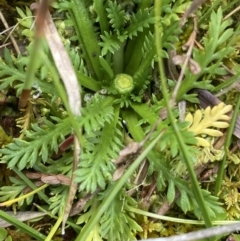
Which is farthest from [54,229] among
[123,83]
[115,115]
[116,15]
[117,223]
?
[116,15]

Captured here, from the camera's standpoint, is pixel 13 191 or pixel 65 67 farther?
pixel 13 191

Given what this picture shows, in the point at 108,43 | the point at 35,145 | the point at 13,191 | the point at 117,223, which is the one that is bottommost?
the point at 117,223

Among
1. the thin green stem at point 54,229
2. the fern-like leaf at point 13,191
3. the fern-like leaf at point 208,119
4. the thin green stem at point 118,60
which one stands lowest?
the thin green stem at point 54,229

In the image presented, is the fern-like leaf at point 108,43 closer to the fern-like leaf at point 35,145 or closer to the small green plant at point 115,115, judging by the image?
the small green plant at point 115,115

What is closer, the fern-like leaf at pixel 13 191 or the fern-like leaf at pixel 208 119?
the fern-like leaf at pixel 208 119

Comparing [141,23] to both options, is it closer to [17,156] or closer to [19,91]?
[19,91]

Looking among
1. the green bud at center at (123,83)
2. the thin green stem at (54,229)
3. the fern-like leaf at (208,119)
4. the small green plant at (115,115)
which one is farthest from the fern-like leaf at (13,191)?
the fern-like leaf at (208,119)

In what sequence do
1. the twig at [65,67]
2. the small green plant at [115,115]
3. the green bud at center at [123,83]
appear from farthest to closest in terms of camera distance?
the green bud at center at [123,83] < the small green plant at [115,115] < the twig at [65,67]

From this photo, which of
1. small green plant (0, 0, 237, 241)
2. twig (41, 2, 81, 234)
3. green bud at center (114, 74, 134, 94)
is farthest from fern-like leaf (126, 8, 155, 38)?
twig (41, 2, 81, 234)

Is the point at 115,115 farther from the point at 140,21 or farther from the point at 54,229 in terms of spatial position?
the point at 54,229

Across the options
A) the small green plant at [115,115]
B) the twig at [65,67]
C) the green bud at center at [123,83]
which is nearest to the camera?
the twig at [65,67]
